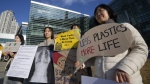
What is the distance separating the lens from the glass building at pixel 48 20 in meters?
43.1

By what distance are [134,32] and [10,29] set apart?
309 ft

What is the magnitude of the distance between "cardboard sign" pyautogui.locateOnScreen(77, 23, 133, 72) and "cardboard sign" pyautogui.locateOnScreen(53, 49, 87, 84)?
0.91 ft

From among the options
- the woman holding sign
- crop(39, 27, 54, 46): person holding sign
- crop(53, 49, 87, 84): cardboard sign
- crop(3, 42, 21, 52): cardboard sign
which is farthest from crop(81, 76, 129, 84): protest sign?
crop(3, 42, 21, 52): cardboard sign

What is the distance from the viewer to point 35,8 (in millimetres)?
47844

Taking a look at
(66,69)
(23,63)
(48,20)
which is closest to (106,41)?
(66,69)

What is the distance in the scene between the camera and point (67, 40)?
4.83 ft

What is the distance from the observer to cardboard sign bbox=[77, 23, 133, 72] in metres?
0.79

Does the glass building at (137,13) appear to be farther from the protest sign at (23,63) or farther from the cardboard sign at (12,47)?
the protest sign at (23,63)

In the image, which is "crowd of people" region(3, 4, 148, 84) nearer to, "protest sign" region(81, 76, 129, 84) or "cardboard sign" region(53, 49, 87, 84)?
"protest sign" region(81, 76, 129, 84)

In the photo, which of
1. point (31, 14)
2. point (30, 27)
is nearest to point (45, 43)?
point (30, 27)

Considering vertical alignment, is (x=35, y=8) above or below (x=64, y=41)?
above

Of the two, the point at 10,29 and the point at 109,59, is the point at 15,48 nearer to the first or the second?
the point at 109,59

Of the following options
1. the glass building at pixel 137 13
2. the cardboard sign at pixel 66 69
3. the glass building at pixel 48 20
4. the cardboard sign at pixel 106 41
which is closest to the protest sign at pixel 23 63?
the cardboard sign at pixel 66 69

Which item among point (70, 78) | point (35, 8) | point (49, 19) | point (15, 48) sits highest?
point (35, 8)
